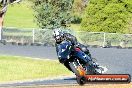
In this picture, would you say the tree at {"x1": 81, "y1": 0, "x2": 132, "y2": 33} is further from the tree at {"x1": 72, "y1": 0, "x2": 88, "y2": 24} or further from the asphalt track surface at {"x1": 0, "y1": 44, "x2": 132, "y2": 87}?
the tree at {"x1": 72, "y1": 0, "x2": 88, "y2": 24}

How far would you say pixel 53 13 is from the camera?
43500mm

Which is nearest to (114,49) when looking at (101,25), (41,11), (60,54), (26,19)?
(101,25)

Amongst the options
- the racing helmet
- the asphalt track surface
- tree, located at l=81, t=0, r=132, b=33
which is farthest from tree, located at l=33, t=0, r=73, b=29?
the racing helmet

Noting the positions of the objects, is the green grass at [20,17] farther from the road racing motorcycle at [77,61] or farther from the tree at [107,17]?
the road racing motorcycle at [77,61]

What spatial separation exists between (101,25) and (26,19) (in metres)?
35.9

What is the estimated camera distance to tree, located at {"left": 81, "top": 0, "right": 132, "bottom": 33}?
44.1m

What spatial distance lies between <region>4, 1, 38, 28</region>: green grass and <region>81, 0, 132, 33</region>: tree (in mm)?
24132

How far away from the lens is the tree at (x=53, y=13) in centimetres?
4341

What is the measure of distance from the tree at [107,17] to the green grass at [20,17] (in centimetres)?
2413

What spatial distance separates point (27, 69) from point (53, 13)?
64.9ft

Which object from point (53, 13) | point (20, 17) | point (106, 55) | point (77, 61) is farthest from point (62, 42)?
point (20, 17)

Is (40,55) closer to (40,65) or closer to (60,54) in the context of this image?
(40,65)

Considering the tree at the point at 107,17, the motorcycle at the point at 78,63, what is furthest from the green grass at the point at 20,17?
the motorcycle at the point at 78,63

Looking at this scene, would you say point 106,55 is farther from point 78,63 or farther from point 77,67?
point 77,67
